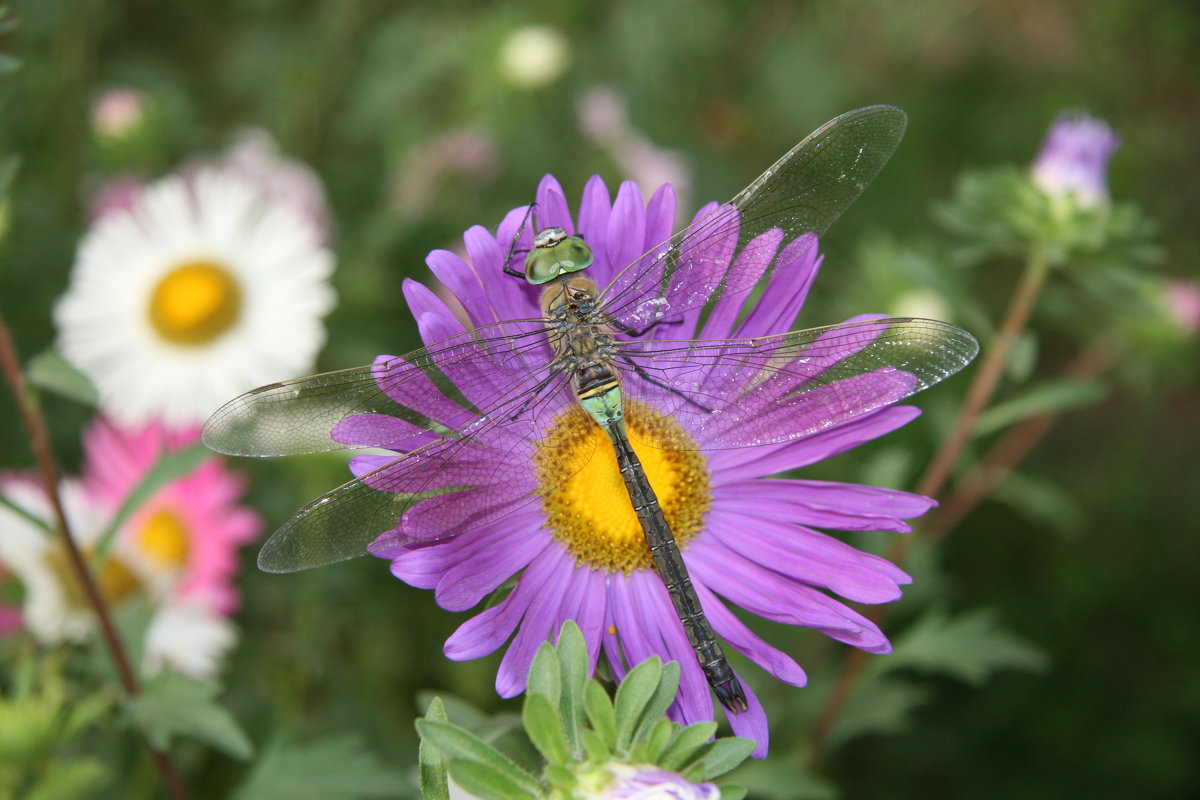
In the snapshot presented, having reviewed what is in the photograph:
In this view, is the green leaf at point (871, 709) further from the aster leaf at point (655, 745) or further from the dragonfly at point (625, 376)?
the aster leaf at point (655, 745)

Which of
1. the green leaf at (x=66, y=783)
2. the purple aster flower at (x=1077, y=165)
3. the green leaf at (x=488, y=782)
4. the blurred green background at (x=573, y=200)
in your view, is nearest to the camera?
the green leaf at (x=488, y=782)

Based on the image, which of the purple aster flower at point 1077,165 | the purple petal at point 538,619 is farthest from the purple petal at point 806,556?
the purple aster flower at point 1077,165

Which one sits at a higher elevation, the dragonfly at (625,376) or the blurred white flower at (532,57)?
the blurred white flower at (532,57)

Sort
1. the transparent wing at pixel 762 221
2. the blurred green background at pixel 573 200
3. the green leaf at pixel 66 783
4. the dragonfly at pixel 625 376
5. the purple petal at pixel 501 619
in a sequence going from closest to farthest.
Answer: the purple petal at pixel 501 619
the dragonfly at pixel 625 376
the transparent wing at pixel 762 221
the green leaf at pixel 66 783
the blurred green background at pixel 573 200

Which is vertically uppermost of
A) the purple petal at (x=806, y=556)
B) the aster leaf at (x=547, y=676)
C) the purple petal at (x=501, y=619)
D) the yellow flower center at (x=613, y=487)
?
the yellow flower center at (x=613, y=487)

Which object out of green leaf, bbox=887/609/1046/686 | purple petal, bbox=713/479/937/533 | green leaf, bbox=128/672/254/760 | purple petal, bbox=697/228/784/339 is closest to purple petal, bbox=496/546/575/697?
purple petal, bbox=713/479/937/533

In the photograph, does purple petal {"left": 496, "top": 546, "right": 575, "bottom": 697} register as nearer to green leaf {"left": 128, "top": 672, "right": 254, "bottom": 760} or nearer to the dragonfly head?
the dragonfly head

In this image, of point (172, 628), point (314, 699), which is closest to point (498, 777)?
point (172, 628)
